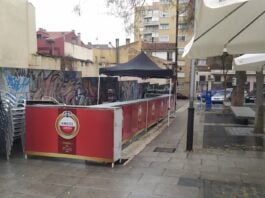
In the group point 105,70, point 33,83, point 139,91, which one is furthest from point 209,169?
point 139,91

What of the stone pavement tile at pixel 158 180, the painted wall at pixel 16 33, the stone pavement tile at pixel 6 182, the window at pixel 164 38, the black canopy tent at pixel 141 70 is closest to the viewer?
the stone pavement tile at pixel 6 182

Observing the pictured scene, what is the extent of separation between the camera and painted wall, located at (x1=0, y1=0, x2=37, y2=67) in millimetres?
21016

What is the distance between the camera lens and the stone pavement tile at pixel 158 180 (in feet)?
20.3

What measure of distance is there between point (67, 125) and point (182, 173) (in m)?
2.36

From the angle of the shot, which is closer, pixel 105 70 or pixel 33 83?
pixel 33 83

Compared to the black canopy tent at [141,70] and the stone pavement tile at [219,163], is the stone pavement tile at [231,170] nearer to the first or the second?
the stone pavement tile at [219,163]

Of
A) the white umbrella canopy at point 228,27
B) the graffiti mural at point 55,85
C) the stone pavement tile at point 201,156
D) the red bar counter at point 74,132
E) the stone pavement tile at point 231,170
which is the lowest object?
the stone pavement tile at point 201,156

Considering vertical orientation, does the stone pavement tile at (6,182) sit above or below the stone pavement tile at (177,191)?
above

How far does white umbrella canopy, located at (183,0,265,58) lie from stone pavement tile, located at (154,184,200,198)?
205 centimetres

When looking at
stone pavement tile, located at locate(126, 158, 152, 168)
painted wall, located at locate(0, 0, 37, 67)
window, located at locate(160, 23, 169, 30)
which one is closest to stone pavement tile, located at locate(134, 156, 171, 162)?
stone pavement tile, located at locate(126, 158, 152, 168)

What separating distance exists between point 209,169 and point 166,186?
148 centimetres

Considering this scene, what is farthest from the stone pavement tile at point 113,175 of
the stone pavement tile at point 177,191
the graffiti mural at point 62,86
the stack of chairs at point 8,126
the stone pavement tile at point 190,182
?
the graffiti mural at point 62,86

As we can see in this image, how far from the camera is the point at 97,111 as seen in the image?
7.13m

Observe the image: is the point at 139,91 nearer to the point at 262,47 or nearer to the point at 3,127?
the point at 3,127
